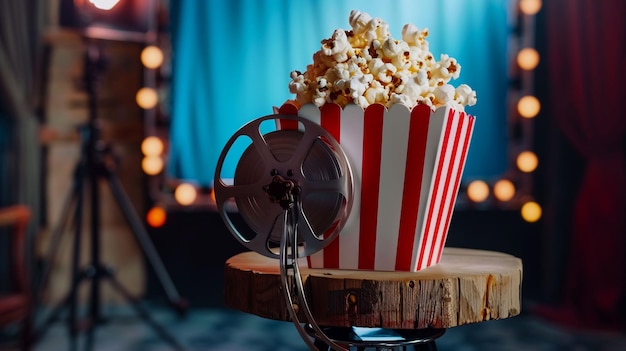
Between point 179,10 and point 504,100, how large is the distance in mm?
1620

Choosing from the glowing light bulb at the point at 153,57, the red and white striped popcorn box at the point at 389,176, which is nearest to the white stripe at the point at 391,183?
the red and white striped popcorn box at the point at 389,176

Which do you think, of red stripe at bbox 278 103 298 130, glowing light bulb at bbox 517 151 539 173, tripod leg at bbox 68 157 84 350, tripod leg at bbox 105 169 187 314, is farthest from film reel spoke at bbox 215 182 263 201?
glowing light bulb at bbox 517 151 539 173

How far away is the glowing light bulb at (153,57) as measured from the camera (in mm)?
3348

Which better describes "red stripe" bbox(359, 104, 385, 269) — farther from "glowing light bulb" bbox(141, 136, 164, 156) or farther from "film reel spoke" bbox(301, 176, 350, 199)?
"glowing light bulb" bbox(141, 136, 164, 156)

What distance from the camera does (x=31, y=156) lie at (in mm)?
3307

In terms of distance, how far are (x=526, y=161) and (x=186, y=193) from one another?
63.2 inches

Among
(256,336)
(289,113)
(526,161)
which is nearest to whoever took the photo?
(289,113)

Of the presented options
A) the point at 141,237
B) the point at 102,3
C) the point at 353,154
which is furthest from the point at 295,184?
the point at 141,237

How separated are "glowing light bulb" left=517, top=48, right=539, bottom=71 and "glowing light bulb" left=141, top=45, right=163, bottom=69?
1716 millimetres

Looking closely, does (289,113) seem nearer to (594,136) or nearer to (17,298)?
(17,298)

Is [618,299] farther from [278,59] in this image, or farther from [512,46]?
[278,59]

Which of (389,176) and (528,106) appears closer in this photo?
(389,176)

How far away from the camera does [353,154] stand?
3.23 ft

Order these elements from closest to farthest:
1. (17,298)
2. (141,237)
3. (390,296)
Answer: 1. (390,296)
2. (17,298)
3. (141,237)
